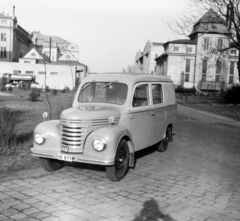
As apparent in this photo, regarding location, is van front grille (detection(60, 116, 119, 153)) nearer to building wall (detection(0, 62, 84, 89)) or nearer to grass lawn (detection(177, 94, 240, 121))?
grass lawn (detection(177, 94, 240, 121))

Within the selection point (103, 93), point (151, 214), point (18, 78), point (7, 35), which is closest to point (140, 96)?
point (103, 93)

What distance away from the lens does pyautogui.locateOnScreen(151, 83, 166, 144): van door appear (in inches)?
290

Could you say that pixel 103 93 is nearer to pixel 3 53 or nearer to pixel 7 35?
pixel 3 53

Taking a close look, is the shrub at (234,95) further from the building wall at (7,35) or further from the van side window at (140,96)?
the building wall at (7,35)

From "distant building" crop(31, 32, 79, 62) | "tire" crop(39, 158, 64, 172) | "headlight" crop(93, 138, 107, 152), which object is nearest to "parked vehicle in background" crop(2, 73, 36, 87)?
"distant building" crop(31, 32, 79, 62)

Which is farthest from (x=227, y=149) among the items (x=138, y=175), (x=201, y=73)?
(x=201, y=73)

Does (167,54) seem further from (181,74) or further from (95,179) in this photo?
(95,179)

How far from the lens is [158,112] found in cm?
752

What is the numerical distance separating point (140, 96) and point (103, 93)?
80cm

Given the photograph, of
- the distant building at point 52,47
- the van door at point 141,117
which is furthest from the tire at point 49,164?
the distant building at point 52,47

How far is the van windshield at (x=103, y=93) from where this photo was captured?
21.5 ft

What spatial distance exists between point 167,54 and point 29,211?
60.0 meters

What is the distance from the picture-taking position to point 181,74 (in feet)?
204

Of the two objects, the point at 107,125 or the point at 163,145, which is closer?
the point at 107,125
